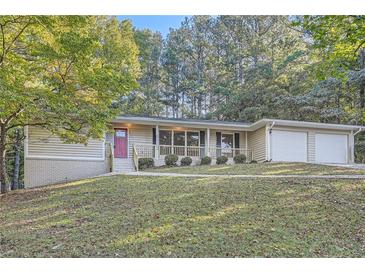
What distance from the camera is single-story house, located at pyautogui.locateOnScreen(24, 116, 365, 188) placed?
14102 mm

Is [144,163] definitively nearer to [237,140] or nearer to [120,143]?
[120,143]

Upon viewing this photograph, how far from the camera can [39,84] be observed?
34.6 ft

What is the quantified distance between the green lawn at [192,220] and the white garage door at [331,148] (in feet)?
25.8

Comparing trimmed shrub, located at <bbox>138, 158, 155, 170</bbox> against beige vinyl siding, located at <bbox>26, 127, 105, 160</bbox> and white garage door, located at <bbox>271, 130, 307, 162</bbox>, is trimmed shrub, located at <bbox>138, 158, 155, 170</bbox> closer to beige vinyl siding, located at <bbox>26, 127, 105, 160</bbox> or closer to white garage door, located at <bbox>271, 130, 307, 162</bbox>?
beige vinyl siding, located at <bbox>26, 127, 105, 160</bbox>

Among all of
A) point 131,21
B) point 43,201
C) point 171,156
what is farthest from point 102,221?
point 131,21

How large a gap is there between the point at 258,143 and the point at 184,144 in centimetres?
354

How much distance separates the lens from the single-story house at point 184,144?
46.3ft

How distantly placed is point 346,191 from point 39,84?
8.78 meters

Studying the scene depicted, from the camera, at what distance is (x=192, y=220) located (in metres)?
6.77

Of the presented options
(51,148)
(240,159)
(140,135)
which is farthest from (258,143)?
(51,148)

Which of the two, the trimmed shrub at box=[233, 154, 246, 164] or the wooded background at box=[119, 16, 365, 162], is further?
the wooded background at box=[119, 16, 365, 162]

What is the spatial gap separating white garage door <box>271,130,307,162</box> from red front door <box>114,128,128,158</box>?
262 inches

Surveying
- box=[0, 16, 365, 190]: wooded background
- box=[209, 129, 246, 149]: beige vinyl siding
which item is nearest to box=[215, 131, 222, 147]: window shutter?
box=[209, 129, 246, 149]: beige vinyl siding
